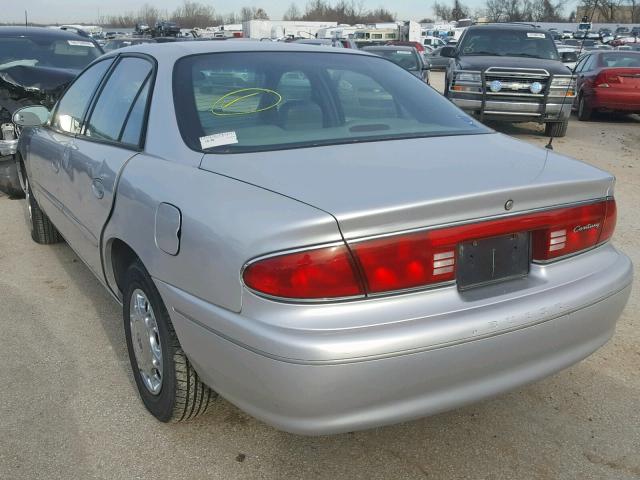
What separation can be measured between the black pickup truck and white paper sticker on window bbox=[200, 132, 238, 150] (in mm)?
8438

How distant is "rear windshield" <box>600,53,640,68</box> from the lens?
13647 mm

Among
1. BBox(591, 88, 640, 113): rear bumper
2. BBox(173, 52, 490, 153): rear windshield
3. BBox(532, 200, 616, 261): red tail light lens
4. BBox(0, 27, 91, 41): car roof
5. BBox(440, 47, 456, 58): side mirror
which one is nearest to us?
BBox(532, 200, 616, 261): red tail light lens

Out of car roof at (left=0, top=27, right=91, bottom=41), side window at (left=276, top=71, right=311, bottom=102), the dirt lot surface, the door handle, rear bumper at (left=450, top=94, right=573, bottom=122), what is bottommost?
the dirt lot surface

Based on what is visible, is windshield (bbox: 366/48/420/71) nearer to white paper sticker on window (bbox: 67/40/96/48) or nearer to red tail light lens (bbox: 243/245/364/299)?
white paper sticker on window (bbox: 67/40/96/48)

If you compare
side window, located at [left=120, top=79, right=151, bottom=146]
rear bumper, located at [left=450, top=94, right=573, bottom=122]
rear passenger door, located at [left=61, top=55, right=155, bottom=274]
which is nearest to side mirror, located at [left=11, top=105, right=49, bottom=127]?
rear passenger door, located at [left=61, top=55, right=155, bottom=274]

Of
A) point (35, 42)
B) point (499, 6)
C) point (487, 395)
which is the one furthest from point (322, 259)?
point (499, 6)

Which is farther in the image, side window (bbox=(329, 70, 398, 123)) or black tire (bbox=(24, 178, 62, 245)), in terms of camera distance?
black tire (bbox=(24, 178, 62, 245))

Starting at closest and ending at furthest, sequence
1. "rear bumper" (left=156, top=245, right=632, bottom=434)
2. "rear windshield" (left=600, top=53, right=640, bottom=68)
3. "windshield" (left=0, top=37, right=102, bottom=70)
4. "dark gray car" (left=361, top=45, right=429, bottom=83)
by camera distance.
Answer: "rear bumper" (left=156, top=245, right=632, bottom=434)
"windshield" (left=0, top=37, right=102, bottom=70)
"dark gray car" (left=361, top=45, right=429, bottom=83)
"rear windshield" (left=600, top=53, right=640, bottom=68)

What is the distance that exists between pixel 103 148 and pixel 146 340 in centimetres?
101

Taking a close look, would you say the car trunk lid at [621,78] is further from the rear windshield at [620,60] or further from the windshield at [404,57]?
the windshield at [404,57]

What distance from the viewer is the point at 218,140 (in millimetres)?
2541

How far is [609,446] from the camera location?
2.62 meters

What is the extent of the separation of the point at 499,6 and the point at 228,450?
95.3 m

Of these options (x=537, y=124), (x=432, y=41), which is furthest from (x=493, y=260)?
(x=432, y=41)
